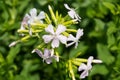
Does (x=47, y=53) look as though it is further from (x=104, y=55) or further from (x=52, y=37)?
(x=104, y=55)

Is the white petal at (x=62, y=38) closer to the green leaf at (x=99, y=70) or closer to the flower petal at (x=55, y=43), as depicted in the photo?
the flower petal at (x=55, y=43)

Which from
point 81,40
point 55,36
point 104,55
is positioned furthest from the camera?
point 81,40

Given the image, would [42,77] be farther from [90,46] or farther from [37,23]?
[37,23]

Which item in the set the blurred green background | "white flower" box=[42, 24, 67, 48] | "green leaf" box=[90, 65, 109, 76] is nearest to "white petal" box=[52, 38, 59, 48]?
"white flower" box=[42, 24, 67, 48]

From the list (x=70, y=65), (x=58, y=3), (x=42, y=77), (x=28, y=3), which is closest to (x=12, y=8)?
(x=28, y=3)

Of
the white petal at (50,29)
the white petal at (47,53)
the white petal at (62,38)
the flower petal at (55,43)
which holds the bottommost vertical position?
A: the white petal at (47,53)

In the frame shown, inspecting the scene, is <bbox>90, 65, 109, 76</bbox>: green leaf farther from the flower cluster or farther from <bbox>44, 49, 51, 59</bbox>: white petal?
<bbox>44, 49, 51, 59</bbox>: white petal

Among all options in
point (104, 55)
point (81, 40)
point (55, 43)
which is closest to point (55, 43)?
point (55, 43)

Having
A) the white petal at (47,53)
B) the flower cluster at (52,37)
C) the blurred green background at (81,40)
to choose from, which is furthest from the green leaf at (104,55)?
the white petal at (47,53)
